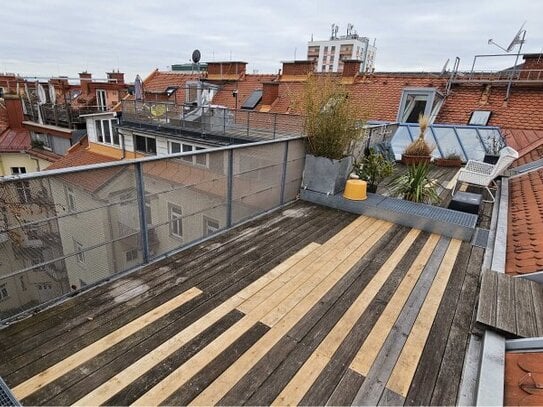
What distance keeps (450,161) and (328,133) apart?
15.7 feet

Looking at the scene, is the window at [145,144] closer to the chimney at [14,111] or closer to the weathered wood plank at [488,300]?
the chimney at [14,111]

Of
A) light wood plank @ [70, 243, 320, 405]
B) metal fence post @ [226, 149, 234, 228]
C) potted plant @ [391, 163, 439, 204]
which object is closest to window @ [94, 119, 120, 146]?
metal fence post @ [226, 149, 234, 228]

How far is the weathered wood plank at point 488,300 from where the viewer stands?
2213 millimetres

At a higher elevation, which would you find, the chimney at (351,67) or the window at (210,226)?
the chimney at (351,67)

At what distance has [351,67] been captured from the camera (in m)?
13.9

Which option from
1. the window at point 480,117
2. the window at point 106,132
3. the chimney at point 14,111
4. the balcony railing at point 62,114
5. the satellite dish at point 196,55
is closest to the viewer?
the window at point 480,117

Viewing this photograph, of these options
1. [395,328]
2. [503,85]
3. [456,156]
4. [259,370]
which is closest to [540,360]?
[395,328]

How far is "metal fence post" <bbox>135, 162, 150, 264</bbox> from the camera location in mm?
2561

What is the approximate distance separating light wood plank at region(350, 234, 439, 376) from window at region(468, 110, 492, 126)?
853 centimetres

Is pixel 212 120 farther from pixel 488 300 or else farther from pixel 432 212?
pixel 488 300

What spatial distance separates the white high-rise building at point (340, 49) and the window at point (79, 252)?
6678 cm

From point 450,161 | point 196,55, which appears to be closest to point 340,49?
point 196,55

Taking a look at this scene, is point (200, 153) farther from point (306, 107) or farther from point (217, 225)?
point (306, 107)

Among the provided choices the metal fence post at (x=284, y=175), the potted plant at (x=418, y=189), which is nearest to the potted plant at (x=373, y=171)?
the potted plant at (x=418, y=189)
